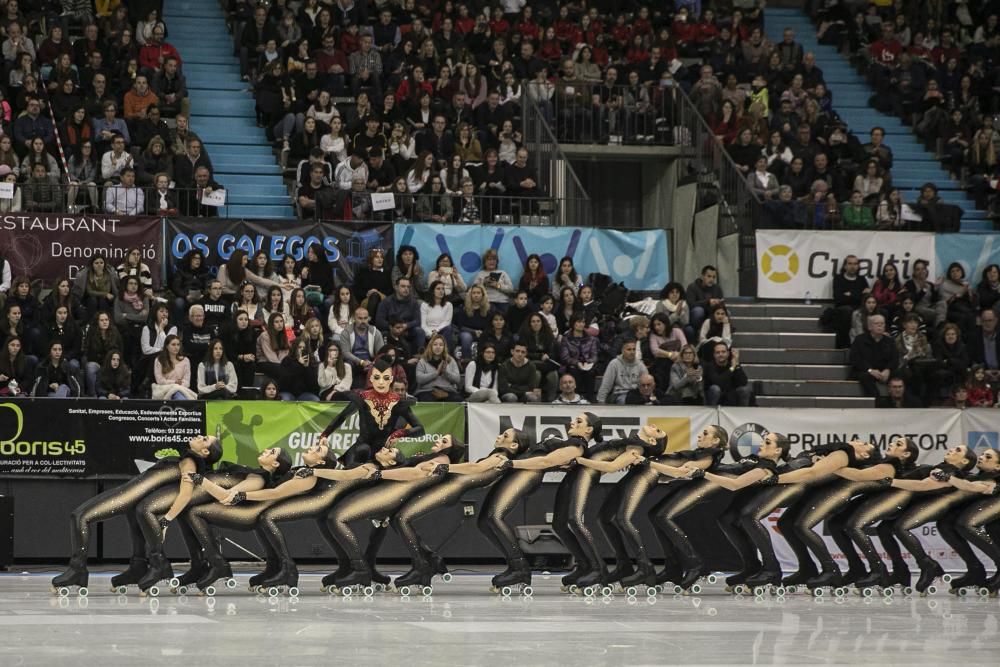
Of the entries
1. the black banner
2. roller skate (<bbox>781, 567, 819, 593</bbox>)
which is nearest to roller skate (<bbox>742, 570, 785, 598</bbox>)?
roller skate (<bbox>781, 567, 819, 593</bbox>)

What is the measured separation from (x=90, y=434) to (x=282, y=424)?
87.8 inches

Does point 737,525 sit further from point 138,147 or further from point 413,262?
point 138,147

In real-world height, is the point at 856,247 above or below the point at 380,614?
above

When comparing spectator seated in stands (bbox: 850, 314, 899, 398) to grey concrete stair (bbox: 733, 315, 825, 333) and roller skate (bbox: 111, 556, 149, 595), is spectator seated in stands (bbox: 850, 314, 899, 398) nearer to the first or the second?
grey concrete stair (bbox: 733, 315, 825, 333)

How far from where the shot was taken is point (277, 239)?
2205 cm

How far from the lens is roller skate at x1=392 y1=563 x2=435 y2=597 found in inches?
573

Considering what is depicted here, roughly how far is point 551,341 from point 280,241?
4.37m

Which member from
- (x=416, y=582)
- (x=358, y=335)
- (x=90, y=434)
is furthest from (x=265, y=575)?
(x=358, y=335)

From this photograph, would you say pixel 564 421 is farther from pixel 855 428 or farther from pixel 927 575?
pixel 927 575

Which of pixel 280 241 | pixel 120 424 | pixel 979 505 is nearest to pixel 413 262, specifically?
pixel 280 241

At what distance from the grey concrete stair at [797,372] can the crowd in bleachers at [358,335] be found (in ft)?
4.47

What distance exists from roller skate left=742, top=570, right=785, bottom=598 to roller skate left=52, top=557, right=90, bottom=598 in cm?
653

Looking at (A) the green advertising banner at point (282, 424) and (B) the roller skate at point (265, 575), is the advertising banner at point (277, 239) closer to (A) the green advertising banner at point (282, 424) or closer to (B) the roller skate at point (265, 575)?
(A) the green advertising banner at point (282, 424)

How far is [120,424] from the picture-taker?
1784 centimetres
